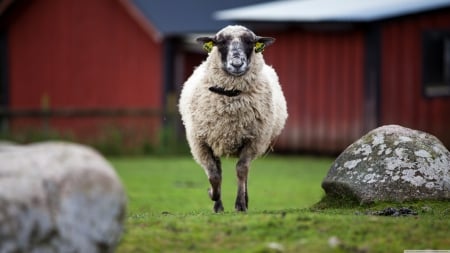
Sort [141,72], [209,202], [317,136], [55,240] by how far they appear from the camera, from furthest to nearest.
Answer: [141,72], [317,136], [209,202], [55,240]

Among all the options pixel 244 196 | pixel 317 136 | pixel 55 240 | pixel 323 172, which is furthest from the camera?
pixel 317 136

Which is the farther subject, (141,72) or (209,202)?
(141,72)

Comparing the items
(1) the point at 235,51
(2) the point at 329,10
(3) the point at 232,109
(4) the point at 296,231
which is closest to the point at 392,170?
(3) the point at 232,109

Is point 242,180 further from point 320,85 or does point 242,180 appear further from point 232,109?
point 320,85

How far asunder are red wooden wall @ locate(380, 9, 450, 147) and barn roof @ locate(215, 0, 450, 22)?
40cm

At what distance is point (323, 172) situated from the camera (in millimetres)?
21625

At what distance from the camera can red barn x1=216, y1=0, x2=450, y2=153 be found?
24203 mm

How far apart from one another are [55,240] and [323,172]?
599 inches

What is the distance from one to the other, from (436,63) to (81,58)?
11.2 meters

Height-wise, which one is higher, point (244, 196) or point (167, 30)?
point (167, 30)

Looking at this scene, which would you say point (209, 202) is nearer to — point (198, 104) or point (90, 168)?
point (198, 104)

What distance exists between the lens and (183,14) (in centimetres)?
2927

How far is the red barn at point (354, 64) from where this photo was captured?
24203mm

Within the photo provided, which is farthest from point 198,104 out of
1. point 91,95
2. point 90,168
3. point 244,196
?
point 91,95
